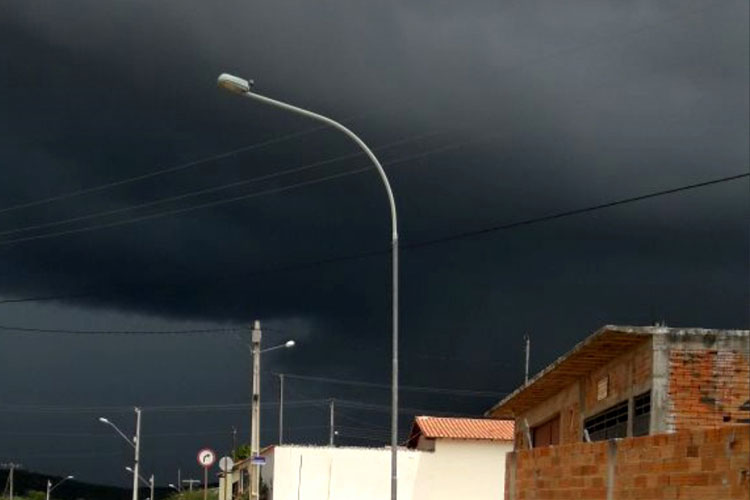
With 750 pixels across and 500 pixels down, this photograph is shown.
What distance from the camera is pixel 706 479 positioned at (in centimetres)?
1563

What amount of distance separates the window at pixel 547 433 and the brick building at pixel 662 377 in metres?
5.08

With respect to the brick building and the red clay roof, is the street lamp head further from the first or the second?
the red clay roof

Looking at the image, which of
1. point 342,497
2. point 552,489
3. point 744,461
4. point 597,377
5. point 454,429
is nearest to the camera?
point 744,461

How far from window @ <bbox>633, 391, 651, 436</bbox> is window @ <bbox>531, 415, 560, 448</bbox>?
8236 mm

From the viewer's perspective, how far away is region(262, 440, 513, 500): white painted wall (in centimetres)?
5122

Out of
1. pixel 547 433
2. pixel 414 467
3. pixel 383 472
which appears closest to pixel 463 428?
pixel 414 467

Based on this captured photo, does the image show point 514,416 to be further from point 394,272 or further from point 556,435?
point 394,272

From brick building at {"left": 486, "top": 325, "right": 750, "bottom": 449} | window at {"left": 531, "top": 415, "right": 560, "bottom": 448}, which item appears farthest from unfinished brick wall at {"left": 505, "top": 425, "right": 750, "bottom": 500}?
window at {"left": 531, "top": 415, "right": 560, "bottom": 448}

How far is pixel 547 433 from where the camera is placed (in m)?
32.2

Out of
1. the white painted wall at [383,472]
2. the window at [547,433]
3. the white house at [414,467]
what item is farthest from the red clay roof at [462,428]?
the window at [547,433]

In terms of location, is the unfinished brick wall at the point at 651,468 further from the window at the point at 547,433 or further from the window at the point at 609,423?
the window at the point at 547,433

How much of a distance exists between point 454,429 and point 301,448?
7.55m

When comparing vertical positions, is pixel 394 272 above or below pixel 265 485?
above

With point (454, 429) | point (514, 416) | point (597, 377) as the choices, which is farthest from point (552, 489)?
point (454, 429)
